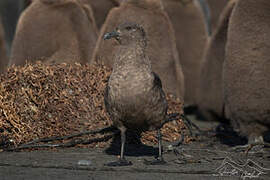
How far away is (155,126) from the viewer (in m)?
4.77

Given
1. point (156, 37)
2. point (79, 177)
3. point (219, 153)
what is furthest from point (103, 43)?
point (79, 177)

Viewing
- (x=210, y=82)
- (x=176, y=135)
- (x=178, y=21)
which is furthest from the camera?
(x=178, y=21)

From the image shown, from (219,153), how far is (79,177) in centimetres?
188

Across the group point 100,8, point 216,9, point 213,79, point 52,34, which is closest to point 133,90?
point 52,34

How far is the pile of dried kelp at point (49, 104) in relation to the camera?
557cm

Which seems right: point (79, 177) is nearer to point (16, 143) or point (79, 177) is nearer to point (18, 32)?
point (16, 143)

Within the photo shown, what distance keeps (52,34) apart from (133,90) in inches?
124

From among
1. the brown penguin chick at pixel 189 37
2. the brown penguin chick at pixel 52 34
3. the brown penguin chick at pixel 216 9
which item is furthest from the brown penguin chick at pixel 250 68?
the brown penguin chick at pixel 216 9

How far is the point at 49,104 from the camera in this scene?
5789mm

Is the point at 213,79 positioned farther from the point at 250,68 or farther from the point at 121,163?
the point at 121,163

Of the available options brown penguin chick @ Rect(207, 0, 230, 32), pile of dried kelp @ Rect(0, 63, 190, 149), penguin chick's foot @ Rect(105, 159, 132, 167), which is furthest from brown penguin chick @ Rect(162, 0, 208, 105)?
penguin chick's foot @ Rect(105, 159, 132, 167)

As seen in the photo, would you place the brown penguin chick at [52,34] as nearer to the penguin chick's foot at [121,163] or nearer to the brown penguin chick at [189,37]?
the brown penguin chick at [189,37]

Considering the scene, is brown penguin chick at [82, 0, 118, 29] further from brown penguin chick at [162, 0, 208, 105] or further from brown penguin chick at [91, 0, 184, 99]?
brown penguin chick at [91, 0, 184, 99]

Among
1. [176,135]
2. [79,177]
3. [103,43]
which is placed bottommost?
[176,135]
